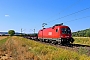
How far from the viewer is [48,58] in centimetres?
1216

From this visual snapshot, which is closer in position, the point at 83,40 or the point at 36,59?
the point at 36,59

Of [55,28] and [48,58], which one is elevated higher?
[55,28]

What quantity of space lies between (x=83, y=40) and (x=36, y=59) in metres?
39.3

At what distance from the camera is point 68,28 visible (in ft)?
106

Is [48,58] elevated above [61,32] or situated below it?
below

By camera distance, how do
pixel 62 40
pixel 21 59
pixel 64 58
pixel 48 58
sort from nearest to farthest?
pixel 64 58
pixel 48 58
pixel 21 59
pixel 62 40

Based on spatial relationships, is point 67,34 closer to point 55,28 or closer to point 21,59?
point 55,28

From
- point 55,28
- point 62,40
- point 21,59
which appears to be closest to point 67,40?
point 62,40

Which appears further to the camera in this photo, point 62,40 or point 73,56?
point 62,40

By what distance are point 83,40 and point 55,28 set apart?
19.1 metres

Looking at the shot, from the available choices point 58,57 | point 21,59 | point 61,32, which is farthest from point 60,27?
point 58,57

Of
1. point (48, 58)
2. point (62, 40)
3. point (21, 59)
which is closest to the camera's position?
point (48, 58)

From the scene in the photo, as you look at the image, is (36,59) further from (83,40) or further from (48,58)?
(83,40)

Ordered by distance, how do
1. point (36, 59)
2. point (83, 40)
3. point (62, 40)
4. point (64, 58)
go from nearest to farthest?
point (64, 58) → point (36, 59) → point (62, 40) → point (83, 40)
